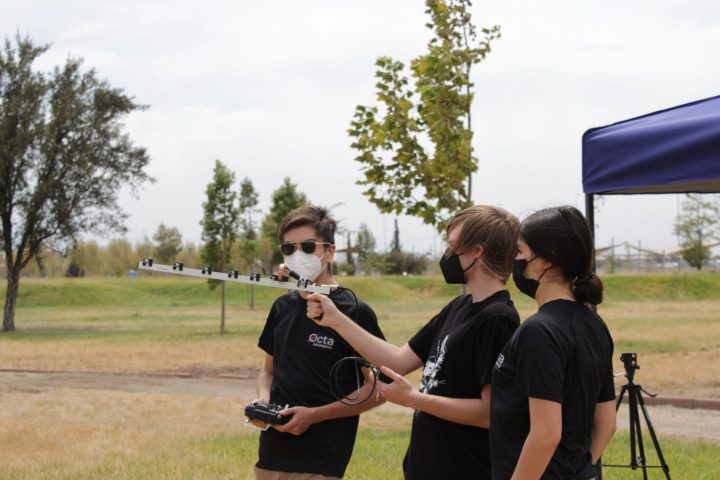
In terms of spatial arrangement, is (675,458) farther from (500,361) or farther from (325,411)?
(500,361)

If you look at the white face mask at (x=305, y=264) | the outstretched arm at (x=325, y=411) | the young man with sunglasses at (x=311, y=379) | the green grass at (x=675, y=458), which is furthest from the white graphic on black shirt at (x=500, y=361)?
the green grass at (x=675, y=458)

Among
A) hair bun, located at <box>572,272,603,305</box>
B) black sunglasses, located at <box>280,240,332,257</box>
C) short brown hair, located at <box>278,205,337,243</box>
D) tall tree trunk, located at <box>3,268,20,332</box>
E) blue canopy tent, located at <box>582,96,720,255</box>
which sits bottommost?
tall tree trunk, located at <box>3,268,20,332</box>

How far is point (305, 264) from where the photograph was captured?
3695 mm

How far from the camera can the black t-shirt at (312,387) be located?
3.70 m

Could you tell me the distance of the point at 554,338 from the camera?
263 centimetres

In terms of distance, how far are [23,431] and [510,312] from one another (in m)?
7.96

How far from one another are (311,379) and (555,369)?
143 centimetres

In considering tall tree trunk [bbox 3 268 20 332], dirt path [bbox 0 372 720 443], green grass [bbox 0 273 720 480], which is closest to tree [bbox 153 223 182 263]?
green grass [bbox 0 273 720 480]

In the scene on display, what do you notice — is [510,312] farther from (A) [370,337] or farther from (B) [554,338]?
(A) [370,337]

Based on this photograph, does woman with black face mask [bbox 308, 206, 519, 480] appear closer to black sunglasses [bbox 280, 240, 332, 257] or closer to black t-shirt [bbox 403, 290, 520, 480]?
black t-shirt [bbox 403, 290, 520, 480]

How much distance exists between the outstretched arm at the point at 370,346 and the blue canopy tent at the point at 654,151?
183 centimetres

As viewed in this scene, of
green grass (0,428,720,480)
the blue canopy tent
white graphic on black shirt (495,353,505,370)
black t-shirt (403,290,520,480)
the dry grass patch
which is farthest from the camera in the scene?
the dry grass patch

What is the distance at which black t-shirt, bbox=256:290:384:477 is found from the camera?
370cm

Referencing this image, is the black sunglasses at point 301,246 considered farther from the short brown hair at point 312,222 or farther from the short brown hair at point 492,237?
the short brown hair at point 492,237
